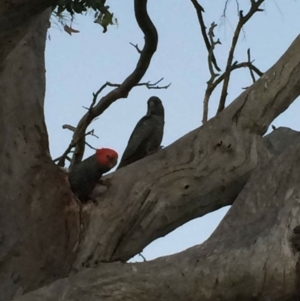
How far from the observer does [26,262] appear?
155cm

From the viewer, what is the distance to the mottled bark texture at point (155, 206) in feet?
4.28

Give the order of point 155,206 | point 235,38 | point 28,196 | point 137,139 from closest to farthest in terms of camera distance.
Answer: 1. point 28,196
2. point 155,206
3. point 235,38
4. point 137,139

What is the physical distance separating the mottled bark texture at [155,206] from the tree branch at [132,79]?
0.46m

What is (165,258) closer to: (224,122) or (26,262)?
(26,262)

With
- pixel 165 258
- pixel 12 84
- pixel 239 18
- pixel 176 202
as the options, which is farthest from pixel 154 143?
pixel 165 258

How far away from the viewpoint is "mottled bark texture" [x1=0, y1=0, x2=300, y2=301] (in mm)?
1306

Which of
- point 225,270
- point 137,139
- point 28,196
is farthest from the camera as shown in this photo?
point 137,139

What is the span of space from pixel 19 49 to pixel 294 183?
929mm

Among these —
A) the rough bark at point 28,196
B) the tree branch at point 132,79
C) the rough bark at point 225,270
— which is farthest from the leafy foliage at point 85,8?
the rough bark at point 225,270

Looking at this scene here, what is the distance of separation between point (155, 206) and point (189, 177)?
0.49 ft

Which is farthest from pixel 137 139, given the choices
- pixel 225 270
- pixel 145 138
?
pixel 225 270

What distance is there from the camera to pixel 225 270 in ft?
4.38

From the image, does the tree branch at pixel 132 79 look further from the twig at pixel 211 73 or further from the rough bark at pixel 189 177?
the rough bark at pixel 189 177

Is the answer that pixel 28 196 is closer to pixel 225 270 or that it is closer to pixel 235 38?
pixel 225 270
